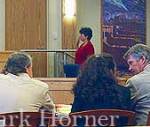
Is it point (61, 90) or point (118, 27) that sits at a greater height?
point (118, 27)

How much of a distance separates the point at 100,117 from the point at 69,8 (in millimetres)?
8760

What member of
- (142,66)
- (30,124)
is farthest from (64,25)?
(30,124)

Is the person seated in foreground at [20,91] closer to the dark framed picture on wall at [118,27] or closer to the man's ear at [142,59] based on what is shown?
the man's ear at [142,59]

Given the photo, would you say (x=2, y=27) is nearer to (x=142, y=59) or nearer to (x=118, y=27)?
(x=118, y=27)

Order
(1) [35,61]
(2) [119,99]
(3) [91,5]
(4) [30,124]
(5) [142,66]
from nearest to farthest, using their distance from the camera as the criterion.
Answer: (4) [30,124], (2) [119,99], (5) [142,66], (1) [35,61], (3) [91,5]

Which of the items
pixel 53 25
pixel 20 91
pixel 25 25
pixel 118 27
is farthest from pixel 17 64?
pixel 118 27

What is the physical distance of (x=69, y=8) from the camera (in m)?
11.5

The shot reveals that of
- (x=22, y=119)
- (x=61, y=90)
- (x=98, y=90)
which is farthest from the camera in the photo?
(x=61, y=90)

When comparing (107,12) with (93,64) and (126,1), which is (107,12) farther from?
(93,64)

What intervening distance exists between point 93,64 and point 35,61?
7.64m

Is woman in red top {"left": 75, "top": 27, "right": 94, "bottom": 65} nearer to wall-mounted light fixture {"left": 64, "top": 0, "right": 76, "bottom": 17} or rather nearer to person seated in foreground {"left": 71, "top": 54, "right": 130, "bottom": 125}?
wall-mounted light fixture {"left": 64, "top": 0, "right": 76, "bottom": 17}

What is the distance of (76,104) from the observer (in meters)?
3.29

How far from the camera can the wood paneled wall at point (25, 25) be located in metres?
11.5

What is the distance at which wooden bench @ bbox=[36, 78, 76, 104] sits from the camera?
617cm
